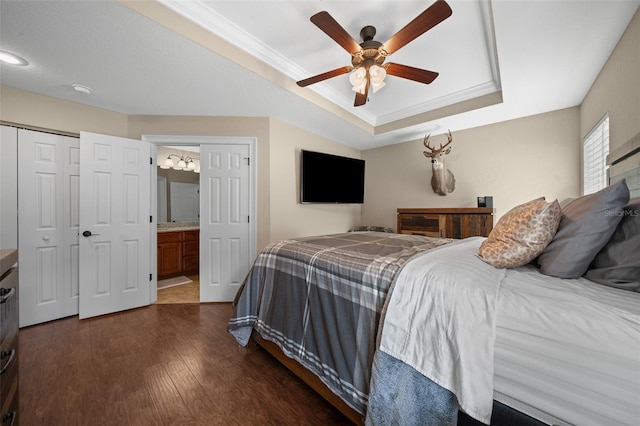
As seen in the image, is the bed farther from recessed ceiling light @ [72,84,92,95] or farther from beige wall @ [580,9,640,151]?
recessed ceiling light @ [72,84,92,95]

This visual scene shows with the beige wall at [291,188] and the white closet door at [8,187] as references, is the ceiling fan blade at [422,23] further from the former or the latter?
the white closet door at [8,187]

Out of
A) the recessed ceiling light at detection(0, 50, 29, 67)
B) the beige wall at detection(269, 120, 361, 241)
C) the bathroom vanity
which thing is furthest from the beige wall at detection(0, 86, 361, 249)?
the bathroom vanity

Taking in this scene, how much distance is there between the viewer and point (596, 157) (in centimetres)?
222

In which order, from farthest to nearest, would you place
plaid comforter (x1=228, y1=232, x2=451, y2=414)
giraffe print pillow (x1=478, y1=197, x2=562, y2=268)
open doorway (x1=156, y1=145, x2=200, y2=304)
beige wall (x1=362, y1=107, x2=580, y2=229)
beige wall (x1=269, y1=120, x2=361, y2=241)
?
open doorway (x1=156, y1=145, x2=200, y2=304)
beige wall (x1=269, y1=120, x2=361, y2=241)
beige wall (x1=362, y1=107, x2=580, y2=229)
plaid comforter (x1=228, y1=232, x2=451, y2=414)
giraffe print pillow (x1=478, y1=197, x2=562, y2=268)

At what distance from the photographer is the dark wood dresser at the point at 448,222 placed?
113 inches

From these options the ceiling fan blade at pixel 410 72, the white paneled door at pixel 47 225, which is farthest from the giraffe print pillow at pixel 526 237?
the white paneled door at pixel 47 225

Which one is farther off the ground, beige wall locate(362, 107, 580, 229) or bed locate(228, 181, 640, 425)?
beige wall locate(362, 107, 580, 229)

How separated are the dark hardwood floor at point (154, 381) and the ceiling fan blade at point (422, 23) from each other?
2.40 m

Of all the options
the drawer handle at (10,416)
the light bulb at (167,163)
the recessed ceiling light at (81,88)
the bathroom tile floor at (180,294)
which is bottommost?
the bathroom tile floor at (180,294)

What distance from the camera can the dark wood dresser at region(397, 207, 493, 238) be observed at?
9.39ft

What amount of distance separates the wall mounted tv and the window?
2.75 meters

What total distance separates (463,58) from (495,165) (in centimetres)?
165

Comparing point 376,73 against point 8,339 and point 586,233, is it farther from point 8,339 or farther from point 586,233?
point 8,339

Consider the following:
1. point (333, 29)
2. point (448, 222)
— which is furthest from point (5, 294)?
point (448, 222)
